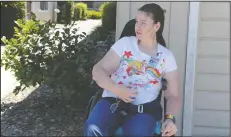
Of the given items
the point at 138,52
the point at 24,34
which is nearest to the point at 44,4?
the point at 24,34

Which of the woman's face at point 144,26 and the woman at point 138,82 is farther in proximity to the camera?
the woman's face at point 144,26

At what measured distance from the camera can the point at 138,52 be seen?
2682mm

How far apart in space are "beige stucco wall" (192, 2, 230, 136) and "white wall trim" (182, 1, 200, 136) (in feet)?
0.52

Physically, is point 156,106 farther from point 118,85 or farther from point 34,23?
point 34,23

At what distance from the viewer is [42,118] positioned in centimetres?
520

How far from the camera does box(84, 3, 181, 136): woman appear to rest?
255 centimetres

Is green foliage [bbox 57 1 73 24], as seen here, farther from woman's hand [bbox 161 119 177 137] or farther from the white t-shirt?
woman's hand [bbox 161 119 177 137]

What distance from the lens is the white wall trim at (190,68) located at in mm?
4078

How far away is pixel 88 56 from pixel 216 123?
1630 millimetres

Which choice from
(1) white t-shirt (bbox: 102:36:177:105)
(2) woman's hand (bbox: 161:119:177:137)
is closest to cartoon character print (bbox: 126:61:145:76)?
(1) white t-shirt (bbox: 102:36:177:105)

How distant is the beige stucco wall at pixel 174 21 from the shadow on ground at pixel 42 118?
1449mm

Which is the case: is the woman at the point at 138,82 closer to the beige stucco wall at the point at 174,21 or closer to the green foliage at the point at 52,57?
the beige stucco wall at the point at 174,21

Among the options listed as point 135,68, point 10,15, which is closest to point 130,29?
point 135,68

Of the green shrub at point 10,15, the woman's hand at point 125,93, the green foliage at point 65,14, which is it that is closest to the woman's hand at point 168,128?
the woman's hand at point 125,93
